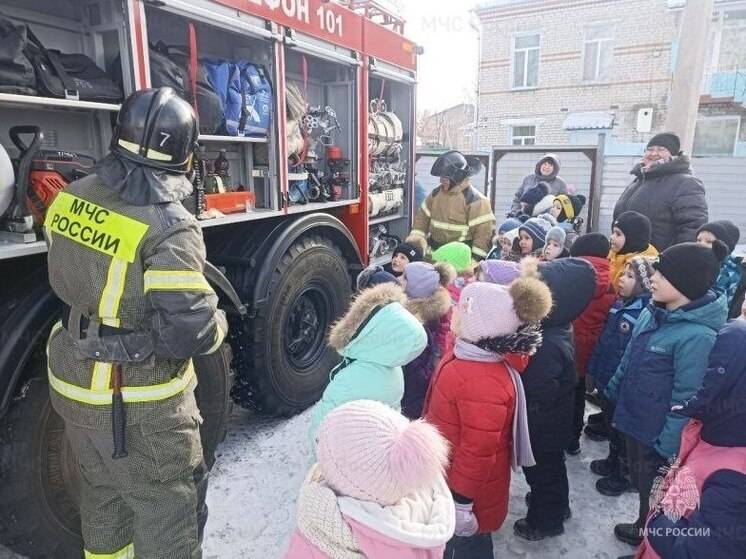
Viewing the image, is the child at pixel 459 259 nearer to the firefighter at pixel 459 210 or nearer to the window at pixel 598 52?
the firefighter at pixel 459 210

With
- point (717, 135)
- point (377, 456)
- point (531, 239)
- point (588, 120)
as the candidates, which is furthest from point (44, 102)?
point (717, 135)

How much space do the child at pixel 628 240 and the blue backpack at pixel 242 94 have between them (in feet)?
7.14

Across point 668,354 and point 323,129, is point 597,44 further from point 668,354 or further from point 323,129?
point 668,354

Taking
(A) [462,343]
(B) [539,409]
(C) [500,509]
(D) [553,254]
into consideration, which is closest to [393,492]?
(A) [462,343]

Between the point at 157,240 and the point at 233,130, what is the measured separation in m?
1.34

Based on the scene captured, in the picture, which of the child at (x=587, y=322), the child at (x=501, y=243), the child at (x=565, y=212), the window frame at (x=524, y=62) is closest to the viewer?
the child at (x=587, y=322)

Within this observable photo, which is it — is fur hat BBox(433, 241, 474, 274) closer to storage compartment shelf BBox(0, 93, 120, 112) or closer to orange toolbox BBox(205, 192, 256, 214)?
orange toolbox BBox(205, 192, 256, 214)

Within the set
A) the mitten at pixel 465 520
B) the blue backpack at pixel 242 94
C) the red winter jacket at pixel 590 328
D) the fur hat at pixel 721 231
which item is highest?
the blue backpack at pixel 242 94

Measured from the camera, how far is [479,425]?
1830 mm

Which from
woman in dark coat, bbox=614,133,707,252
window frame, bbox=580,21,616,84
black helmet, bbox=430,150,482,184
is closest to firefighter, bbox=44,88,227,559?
black helmet, bbox=430,150,482,184

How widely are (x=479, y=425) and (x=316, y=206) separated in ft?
6.97

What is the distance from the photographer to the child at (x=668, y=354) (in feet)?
6.85

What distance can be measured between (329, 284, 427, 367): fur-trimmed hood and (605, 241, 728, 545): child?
1015mm

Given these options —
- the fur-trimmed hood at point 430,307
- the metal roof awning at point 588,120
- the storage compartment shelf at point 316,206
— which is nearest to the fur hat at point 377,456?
the fur-trimmed hood at point 430,307
